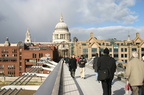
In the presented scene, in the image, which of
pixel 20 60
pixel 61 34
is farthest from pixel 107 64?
pixel 61 34

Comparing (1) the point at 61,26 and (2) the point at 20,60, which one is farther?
(1) the point at 61,26

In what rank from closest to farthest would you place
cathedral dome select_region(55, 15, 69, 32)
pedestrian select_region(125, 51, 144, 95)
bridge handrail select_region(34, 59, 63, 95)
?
1. bridge handrail select_region(34, 59, 63, 95)
2. pedestrian select_region(125, 51, 144, 95)
3. cathedral dome select_region(55, 15, 69, 32)

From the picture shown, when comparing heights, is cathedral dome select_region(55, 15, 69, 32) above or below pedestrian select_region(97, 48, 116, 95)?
above

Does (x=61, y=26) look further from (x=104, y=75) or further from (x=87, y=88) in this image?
(x=104, y=75)

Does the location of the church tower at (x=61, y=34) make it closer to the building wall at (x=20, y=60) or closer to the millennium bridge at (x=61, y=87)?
the building wall at (x=20, y=60)

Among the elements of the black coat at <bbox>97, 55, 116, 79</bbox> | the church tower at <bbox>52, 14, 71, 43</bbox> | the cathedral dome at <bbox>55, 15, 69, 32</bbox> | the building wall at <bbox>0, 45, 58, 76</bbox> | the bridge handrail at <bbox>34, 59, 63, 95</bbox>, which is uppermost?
the cathedral dome at <bbox>55, 15, 69, 32</bbox>

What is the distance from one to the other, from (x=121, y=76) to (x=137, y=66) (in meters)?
7.15

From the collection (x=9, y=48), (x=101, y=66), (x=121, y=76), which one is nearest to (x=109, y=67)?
(x=101, y=66)

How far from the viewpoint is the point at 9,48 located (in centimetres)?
7831

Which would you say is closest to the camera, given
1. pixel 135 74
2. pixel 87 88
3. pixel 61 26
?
pixel 135 74

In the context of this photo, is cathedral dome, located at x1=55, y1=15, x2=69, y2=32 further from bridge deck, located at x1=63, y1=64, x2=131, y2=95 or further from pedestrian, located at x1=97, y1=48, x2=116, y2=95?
pedestrian, located at x1=97, y1=48, x2=116, y2=95

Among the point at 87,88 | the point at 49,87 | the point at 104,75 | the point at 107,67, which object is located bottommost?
the point at 87,88

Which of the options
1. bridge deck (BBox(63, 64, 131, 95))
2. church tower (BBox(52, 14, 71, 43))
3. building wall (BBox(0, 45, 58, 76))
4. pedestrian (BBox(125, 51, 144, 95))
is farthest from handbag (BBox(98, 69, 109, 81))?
church tower (BBox(52, 14, 71, 43))

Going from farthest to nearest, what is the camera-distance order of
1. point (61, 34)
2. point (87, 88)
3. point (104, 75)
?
point (61, 34), point (87, 88), point (104, 75)
